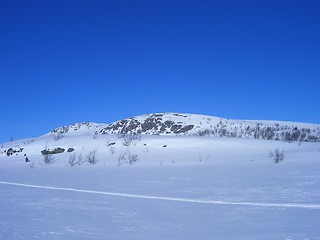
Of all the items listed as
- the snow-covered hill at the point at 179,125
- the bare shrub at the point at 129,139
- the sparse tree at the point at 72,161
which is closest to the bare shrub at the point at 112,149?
the bare shrub at the point at 129,139

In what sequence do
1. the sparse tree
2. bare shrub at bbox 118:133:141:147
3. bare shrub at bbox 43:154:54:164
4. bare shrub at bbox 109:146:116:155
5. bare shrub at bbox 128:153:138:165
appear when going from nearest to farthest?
1. bare shrub at bbox 128:153:138:165
2. the sparse tree
3. bare shrub at bbox 43:154:54:164
4. bare shrub at bbox 109:146:116:155
5. bare shrub at bbox 118:133:141:147

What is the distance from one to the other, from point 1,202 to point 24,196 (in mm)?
1199

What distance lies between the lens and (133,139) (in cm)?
2723

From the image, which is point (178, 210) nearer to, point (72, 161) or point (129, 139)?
point (72, 161)

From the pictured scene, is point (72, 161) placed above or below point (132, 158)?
below

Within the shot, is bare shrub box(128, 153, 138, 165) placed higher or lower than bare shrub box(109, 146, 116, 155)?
lower

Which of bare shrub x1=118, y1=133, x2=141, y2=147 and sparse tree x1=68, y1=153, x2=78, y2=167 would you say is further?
bare shrub x1=118, y1=133, x2=141, y2=147

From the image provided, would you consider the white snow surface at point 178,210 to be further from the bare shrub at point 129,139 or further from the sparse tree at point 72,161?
the bare shrub at point 129,139

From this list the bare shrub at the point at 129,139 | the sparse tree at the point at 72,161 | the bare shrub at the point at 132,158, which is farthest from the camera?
the bare shrub at the point at 129,139

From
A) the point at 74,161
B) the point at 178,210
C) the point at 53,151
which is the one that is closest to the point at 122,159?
the point at 74,161

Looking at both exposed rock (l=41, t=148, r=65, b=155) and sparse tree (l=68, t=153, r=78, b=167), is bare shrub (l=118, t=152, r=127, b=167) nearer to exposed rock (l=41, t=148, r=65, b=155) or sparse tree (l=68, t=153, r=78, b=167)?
sparse tree (l=68, t=153, r=78, b=167)

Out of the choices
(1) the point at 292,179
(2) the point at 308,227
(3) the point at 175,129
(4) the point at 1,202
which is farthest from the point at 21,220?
(3) the point at 175,129

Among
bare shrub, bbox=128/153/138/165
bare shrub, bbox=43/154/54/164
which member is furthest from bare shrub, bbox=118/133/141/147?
bare shrub, bbox=43/154/54/164

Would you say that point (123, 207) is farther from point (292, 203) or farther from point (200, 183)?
point (200, 183)
